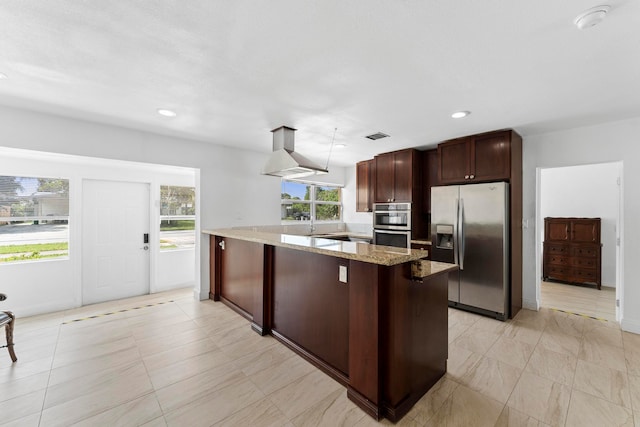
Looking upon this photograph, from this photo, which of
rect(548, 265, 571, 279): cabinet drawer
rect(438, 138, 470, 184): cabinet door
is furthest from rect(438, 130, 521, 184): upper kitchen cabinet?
rect(548, 265, 571, 279): cabinet drawer

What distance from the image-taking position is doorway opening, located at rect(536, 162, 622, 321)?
4066 mm

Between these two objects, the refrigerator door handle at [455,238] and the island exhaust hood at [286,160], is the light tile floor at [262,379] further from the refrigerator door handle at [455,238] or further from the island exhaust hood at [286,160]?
the island exhaust hood at [286,160]

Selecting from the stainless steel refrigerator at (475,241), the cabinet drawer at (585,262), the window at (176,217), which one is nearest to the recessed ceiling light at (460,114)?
the stainless steel refrigerator at (475,241)

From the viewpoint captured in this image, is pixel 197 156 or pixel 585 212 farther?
pixel 585 212

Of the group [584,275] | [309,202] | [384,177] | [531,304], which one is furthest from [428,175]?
[584,275]

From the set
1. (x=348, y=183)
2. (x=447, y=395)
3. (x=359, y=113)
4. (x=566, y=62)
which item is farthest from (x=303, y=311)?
(x=348, y=183)

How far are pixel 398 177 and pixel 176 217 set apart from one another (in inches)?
159

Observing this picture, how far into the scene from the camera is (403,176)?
473 cm

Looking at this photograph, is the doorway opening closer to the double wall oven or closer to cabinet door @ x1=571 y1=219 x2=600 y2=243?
cabinet door @ x1=571 y1=219 x2=600 y2=243

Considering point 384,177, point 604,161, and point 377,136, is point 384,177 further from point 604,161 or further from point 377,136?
point 604,161

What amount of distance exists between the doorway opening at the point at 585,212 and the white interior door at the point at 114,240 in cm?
608

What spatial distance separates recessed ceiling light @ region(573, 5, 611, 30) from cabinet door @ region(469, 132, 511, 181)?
214cm

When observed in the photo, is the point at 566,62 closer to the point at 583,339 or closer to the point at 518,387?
the point at 518,387

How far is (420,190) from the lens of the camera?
185 inches
